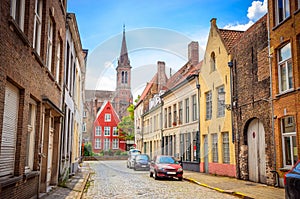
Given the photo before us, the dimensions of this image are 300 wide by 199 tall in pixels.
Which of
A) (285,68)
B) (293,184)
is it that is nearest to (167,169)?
(285,68)

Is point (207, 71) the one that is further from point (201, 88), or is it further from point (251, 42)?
point (251, 42)

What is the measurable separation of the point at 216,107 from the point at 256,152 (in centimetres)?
539

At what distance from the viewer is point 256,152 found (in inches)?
640

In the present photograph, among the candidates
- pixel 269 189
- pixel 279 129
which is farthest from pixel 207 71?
pixel 269 189

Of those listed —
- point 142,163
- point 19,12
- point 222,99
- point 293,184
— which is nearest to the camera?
point 293,184

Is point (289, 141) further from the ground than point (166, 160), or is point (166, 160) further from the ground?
point (289, 141)

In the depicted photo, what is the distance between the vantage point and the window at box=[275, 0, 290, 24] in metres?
13.9

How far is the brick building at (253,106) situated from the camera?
15.0 metres

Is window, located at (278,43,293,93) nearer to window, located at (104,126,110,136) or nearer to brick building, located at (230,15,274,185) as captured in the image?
brick building, located at (230,15,274,185)

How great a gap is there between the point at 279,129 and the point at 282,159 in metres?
1.25

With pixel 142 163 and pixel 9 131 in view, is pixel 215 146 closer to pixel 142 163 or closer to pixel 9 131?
pixel 142 163

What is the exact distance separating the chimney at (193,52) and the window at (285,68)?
17.6 meters

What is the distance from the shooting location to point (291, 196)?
584 cm

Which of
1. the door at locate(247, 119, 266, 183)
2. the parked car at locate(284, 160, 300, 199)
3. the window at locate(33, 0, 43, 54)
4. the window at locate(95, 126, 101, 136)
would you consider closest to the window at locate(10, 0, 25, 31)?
the window at locate(33, 0, 43, 54)
